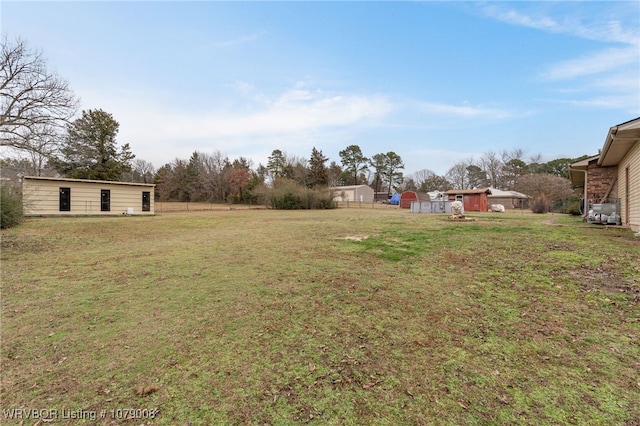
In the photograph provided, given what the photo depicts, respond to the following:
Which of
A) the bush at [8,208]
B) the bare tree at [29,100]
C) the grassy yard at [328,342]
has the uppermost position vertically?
the bare tree at [29,100]

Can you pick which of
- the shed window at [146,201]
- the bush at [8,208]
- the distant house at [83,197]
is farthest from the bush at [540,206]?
the bush at [8,208]

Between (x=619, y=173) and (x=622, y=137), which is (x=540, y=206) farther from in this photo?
(x=622, y=137)

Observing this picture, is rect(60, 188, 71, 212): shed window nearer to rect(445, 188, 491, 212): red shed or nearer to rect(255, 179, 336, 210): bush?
rect(255, 179, 336, 210): bush

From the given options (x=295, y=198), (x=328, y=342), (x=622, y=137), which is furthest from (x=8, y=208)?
(x=295, y=198)

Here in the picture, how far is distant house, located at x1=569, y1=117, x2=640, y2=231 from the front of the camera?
20.9 feet

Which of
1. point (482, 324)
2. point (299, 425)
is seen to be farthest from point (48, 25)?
point (482, 324)

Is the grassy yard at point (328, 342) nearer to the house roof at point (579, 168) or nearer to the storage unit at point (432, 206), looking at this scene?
the house roof at point (579, 168)

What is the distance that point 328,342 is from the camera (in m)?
2.31

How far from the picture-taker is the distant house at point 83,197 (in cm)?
1455

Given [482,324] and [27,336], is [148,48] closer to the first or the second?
[27,336]

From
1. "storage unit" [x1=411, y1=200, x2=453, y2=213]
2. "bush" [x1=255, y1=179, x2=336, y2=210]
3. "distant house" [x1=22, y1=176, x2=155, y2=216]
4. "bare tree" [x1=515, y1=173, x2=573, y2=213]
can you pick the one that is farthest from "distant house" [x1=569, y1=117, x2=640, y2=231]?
"distant house" [x1=22, y1=176, x2=155, y2=216]

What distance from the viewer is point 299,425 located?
57.9 inches

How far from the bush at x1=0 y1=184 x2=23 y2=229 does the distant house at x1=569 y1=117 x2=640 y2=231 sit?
1694cm

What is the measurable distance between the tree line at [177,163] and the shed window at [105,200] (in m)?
2.56
